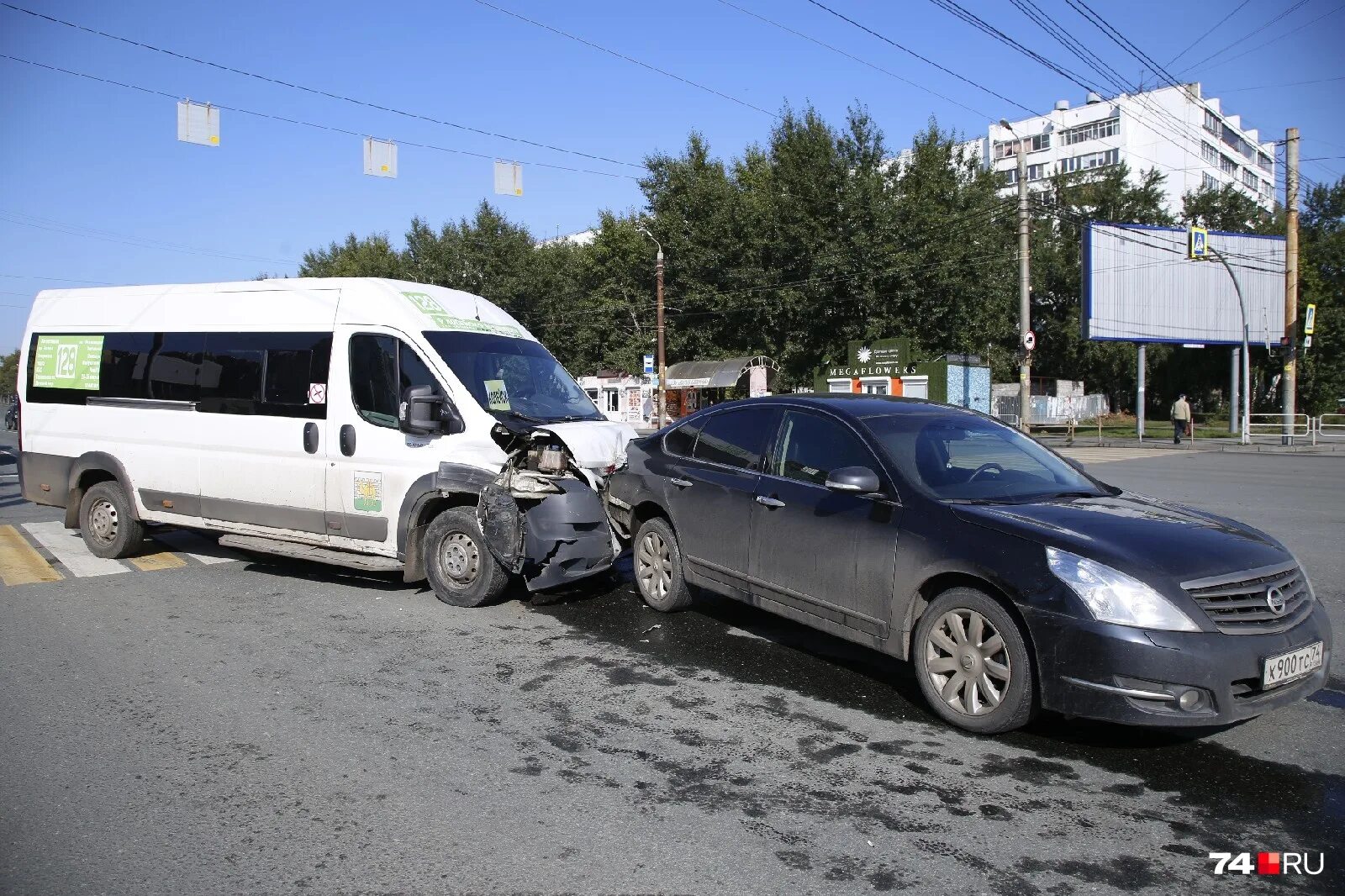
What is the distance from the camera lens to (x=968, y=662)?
4504mm

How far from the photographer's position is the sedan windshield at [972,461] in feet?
16.5

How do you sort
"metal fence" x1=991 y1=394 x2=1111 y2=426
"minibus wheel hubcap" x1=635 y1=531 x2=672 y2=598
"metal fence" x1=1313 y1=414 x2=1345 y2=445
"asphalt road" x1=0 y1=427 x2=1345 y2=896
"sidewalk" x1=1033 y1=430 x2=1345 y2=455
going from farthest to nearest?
"metal fence" x1=991 y1=394 x2=1111 y2=426
"metal fence" x1=1313 y1=414 x2=1345 y2=445
"sidewalk" x1=1033 y1=430 x2=1345 y2=455
"minibus wheel hubcap" x1=635 y1=531 x2=672 y2=598
"asphalt road" x1=0 y1=427 x2=1345 y2=896

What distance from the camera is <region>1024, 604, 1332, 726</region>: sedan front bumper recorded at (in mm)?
3885

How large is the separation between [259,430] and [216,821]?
494cm

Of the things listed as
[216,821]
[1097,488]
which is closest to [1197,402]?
[1097,488]

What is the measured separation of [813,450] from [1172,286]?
128 ft

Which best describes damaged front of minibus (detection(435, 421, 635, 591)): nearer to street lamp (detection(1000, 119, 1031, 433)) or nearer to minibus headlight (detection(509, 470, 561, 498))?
minibus headlight (detection(509, 470, 561, 498))

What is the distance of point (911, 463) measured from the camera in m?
5.16

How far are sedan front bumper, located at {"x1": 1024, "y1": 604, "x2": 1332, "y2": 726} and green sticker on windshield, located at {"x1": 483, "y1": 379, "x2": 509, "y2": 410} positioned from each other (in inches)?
181

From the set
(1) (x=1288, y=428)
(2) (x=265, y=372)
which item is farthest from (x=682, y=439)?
(1) (x=1288, y=428)

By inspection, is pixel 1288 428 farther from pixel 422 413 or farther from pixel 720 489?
pixel 422 413

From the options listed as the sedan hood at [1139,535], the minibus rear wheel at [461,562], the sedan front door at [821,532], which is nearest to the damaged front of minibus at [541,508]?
the minibus rear wheel at [461,562]

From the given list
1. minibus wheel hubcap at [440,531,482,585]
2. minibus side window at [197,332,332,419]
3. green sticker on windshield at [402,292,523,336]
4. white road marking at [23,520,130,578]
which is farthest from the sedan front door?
white road marking at [23,520,130,578]

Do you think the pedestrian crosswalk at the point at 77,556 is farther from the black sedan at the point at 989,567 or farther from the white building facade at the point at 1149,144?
the white building facade at the point at 1149,144
